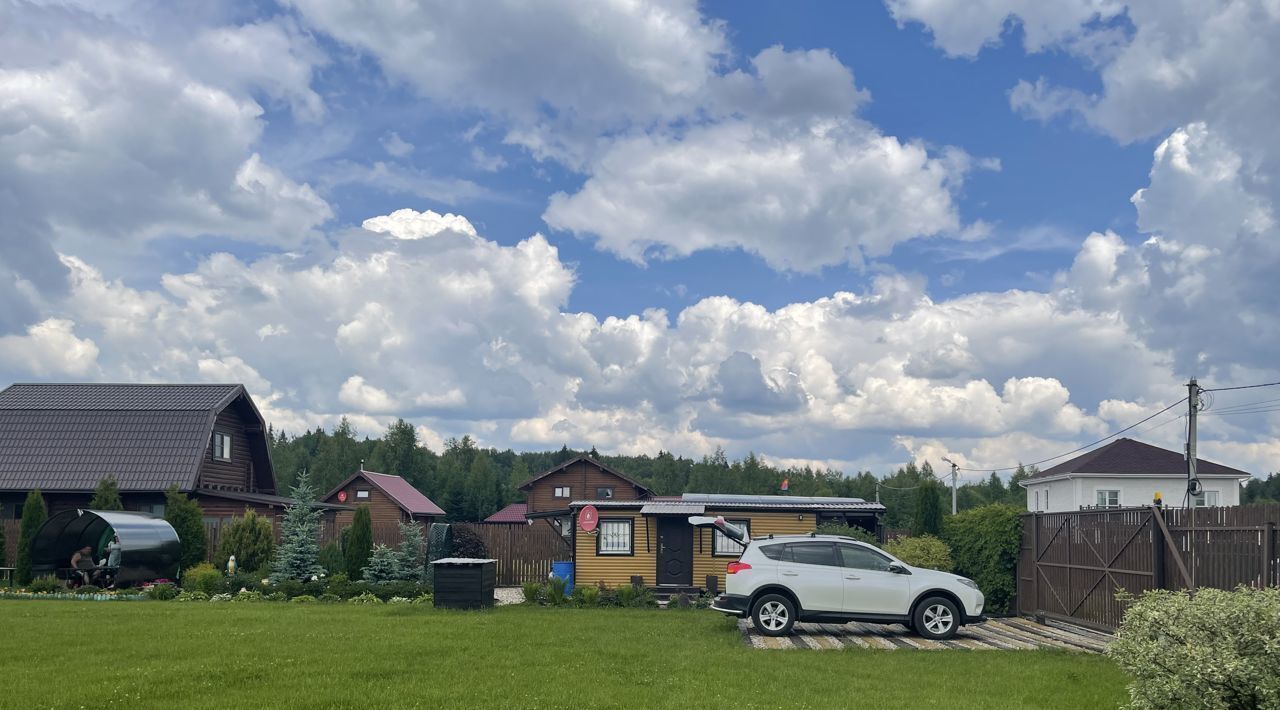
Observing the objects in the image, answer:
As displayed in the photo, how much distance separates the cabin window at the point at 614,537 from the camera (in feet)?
93.7

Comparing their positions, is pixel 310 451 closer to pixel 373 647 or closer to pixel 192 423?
pixel 192 423

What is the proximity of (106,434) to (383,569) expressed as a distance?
13.3 meters

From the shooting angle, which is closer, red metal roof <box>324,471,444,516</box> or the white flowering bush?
the white flowering bush

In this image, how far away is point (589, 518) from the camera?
28.4 meters

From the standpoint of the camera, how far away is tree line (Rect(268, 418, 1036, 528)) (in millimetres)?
80438

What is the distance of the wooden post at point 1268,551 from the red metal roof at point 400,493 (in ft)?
153

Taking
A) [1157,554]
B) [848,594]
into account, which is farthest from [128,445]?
[1157,554]

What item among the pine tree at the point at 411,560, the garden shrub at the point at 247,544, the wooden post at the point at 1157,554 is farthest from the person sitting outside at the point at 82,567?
the wooden post at the point at 1157,554

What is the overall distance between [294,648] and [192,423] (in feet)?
75.4

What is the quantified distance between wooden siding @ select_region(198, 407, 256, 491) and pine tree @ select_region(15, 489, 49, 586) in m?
5.88

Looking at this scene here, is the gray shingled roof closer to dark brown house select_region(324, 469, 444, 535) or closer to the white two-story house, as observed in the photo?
dark brown house select_region(324, 469, 444, 535)

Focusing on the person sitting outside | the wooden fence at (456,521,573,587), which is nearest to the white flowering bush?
the wooden fence at (456,521,573,587)

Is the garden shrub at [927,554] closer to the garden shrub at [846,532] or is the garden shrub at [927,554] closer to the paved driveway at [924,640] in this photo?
the garden shrub at [846,532]

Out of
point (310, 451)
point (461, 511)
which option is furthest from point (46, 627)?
point (310, 451)
